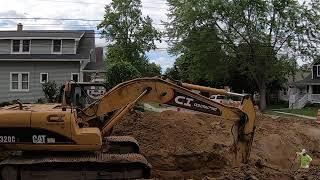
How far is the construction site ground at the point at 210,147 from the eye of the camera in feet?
46.9

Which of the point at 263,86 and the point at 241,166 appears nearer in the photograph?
the point at 241,166

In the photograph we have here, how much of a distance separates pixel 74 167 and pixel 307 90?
63390 mm

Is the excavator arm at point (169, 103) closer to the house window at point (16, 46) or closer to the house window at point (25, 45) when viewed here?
the house window at point (25, 45)

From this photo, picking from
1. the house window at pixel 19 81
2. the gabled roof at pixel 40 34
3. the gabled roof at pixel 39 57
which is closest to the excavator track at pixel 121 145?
the gabled roof at pixel 39 57

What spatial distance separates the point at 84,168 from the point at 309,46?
178 feet

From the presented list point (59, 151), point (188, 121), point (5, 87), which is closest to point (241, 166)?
point (59, 151)

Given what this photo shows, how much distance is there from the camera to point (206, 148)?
17.8 metres

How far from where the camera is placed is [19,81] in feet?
140

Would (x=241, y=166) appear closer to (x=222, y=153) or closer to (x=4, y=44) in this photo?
(x=222, y=153)

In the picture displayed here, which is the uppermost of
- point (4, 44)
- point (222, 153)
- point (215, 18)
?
point (215, 18)

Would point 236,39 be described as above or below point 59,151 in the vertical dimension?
above

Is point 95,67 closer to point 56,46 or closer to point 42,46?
point 56,46

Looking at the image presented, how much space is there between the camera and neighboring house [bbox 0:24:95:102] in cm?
4238

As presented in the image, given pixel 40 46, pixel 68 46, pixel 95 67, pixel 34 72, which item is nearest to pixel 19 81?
pixel 34 72
